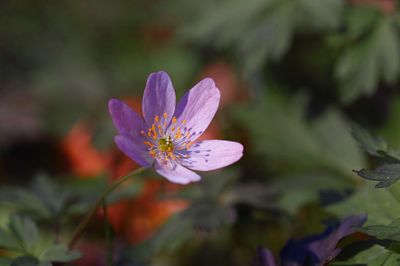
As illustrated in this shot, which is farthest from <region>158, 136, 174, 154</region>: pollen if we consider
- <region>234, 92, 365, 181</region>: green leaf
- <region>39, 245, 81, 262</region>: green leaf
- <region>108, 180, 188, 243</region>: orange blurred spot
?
<region>108, 180, 188, 243</region>: orange blurred spot

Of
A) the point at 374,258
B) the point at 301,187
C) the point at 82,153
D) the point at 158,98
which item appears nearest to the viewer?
the point at 374,258

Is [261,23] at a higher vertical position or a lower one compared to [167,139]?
higher

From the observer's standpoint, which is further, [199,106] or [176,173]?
[199,106]

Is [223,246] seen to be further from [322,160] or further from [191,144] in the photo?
[191,144]

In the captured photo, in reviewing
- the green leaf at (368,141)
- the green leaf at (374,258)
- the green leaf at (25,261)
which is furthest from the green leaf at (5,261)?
the green leaf at (368,141)

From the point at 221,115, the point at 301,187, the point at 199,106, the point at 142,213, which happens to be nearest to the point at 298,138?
the point at 301,187

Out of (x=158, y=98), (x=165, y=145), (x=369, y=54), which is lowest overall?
(x=165, y=145)

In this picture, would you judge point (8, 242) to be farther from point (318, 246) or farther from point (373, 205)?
point (373, 205)
